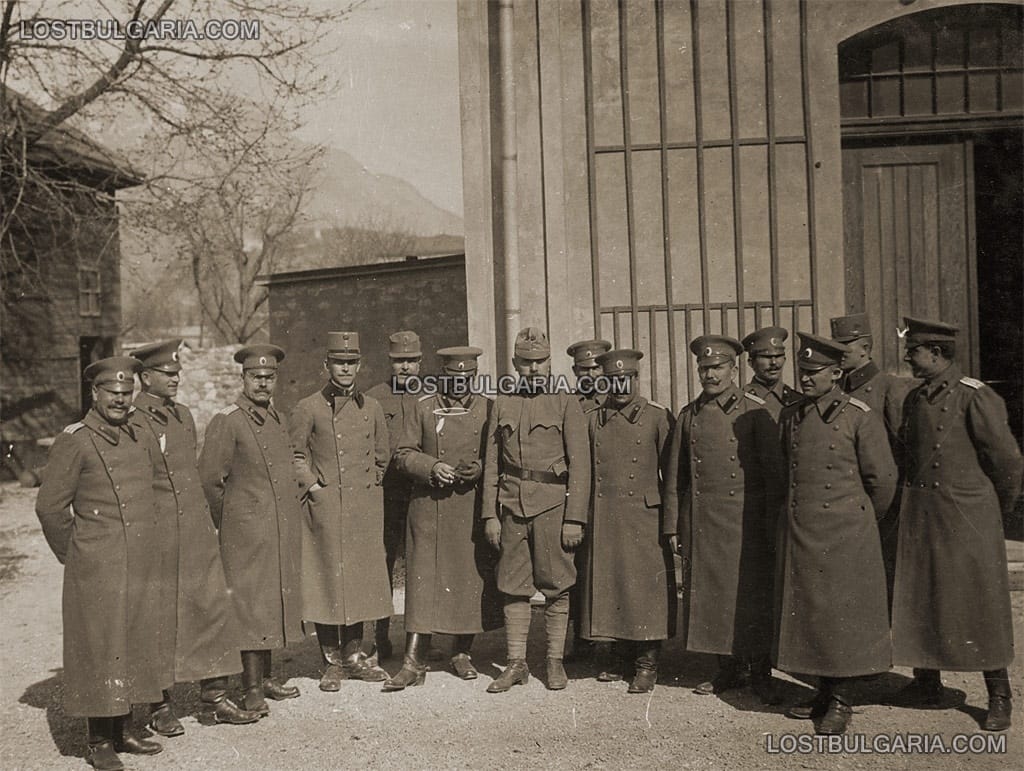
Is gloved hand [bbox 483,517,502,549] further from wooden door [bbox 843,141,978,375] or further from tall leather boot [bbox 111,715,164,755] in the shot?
wooden door [bbox 843,141,978,375]

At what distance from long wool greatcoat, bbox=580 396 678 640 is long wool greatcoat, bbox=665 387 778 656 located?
0.72 feet

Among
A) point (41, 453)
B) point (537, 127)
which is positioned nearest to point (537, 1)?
point (537, 127)

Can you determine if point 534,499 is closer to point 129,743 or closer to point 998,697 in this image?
point 129,743

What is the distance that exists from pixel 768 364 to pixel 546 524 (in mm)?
1686

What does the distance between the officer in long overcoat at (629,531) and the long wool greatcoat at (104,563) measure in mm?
2555

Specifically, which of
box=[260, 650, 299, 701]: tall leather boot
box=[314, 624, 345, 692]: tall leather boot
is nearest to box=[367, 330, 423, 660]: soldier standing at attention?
box=[314, 624, 345, 692]: tall leather boot

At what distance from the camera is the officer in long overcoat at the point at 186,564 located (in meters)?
4.80

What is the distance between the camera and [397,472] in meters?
6.05

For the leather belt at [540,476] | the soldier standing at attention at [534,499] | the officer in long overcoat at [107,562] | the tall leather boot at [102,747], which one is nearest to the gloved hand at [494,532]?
the soldier standing at attention at [534,499]

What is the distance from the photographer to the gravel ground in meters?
4.40

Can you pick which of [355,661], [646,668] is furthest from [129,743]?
[646,668]

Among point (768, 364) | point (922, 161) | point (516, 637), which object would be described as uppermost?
point (922, 161)

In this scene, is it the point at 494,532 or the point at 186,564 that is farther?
the point at 494,532

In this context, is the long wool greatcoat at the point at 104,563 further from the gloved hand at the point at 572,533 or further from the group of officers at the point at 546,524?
the gloved hand at the point at 572,533
